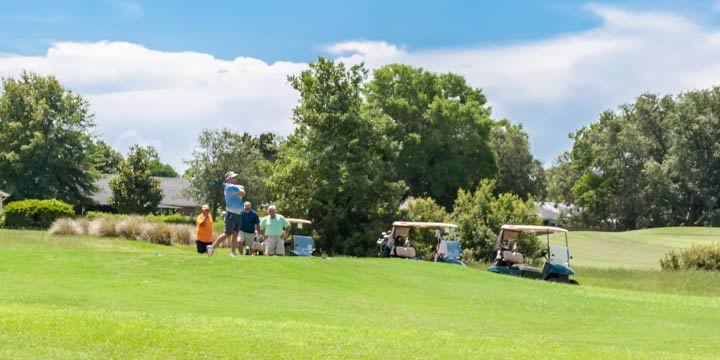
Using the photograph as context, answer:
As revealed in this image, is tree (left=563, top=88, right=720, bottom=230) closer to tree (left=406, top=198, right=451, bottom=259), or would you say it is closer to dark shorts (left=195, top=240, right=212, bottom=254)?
tree (left=406, top=198, right=451, bottom=259)

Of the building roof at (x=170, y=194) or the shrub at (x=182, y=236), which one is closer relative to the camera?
the shrub at (x=182, y=236)

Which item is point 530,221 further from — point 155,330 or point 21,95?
point 21,95

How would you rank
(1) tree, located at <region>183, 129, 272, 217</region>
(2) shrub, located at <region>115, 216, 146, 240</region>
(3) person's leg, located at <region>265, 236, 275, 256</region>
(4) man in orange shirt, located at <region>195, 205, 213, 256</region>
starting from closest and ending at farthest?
(4) man in orange shirt, located at <region>195, 205, 213, 256</region> → (3) person's leg, located at <region>265, 236, 275, 256</region> → (2) shrub, located at <region>115, 216, 146, 240</region> → (1) tree, located at <region>183, 129, 272, 217</region>

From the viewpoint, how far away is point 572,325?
1666 centimetres

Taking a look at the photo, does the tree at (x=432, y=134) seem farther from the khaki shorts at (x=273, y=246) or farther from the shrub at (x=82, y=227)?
the khaki shorts at (x=273, y=246)

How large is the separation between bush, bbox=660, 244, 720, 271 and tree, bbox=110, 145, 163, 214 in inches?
1636

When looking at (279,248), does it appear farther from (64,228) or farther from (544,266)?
(64,228)

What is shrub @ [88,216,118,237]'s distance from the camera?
39.6 metres

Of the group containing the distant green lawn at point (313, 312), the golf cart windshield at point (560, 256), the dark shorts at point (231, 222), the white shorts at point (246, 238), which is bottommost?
the distant green lawn at point (313, 312)

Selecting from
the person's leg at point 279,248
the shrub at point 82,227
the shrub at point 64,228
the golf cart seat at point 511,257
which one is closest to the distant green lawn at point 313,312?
the person's leg at point 279,248

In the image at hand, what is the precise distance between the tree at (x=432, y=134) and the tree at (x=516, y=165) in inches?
375

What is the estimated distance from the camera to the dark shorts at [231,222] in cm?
2077

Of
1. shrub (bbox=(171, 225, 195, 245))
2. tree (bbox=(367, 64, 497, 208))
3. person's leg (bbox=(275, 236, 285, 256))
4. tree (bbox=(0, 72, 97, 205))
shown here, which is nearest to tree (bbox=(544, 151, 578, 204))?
tree (bbox=(367, 64, 497, 208))

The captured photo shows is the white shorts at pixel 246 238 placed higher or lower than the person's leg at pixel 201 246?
higher
